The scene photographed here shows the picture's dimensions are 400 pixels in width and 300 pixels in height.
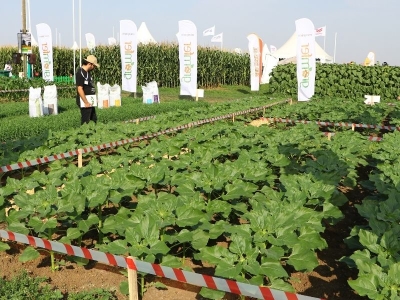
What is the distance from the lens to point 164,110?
16.8 meters

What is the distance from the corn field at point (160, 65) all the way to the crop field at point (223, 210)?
2203 cm

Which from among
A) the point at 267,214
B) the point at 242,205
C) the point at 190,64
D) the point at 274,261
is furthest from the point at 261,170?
the point at 190,64

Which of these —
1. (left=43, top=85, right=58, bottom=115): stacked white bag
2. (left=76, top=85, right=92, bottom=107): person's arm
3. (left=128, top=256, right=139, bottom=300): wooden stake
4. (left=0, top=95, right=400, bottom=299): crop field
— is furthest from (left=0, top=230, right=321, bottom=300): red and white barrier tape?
(left=43, top=85, right=58, bottom=115): stacked white bag

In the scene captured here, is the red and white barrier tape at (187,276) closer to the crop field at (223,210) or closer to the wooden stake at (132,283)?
the wooden stake at (132,283)

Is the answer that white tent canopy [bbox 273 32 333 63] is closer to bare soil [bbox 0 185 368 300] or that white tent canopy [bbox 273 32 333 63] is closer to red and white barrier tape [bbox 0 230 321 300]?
bare soil [bbox 0 185 368 300]

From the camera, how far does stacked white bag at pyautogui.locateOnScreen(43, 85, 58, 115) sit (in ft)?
47.4

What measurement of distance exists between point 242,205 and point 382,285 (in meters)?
2.23

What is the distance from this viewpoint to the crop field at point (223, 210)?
11.8 ft

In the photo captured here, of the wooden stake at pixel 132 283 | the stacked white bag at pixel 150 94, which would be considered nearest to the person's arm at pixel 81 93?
the wooden stake at pixel 132 283

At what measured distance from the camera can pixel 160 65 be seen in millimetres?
30688

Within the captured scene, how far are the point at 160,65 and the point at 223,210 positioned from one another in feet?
88.2

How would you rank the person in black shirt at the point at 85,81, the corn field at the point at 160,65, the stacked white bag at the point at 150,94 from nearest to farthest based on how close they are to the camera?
the person in black shirt at the point at 85,81
the stacked white bag at the point at 150,94
the corn field at the point at 160,65

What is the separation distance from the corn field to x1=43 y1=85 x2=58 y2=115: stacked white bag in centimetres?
1541

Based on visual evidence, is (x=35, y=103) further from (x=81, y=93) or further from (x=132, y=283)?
(x=132, y=283)
